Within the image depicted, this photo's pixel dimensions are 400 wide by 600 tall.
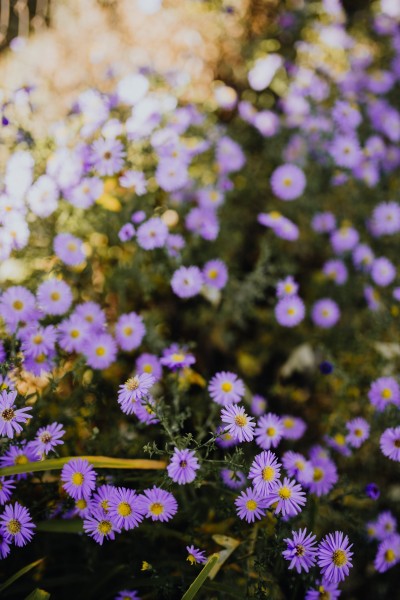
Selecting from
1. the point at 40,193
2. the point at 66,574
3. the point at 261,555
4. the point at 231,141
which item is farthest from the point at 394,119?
the point at 66,574

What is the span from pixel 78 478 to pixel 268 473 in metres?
0.59

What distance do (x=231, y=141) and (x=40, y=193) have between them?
1.29 meters

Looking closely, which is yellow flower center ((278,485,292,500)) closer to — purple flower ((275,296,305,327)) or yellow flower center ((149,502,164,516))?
yellow flower center ((149,502,164,516))

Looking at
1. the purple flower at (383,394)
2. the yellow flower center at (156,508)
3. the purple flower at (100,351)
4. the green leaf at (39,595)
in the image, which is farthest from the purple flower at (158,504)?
the purple flower at (383,394)

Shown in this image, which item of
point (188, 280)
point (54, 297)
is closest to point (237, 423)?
point (188, 280)

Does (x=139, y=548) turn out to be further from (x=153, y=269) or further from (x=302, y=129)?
(x=302, y=129)

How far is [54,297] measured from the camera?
2096 millimetres

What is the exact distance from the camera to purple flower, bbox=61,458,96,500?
148 cm

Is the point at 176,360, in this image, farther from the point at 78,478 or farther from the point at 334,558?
the point at 334,558

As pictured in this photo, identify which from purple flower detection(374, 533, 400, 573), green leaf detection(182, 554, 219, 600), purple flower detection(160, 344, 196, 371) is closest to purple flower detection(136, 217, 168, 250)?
purple flower detection(160, 344, 196, 371)

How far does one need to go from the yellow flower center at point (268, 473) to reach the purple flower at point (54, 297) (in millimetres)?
1112

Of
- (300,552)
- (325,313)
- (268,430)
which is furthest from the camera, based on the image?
(325,313)

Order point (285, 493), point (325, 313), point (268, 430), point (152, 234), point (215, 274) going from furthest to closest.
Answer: point (325, 313)
point (215, 274)
point (152, 234)
point (268, 430)
point (285, 493)

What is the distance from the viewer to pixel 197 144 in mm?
2727
